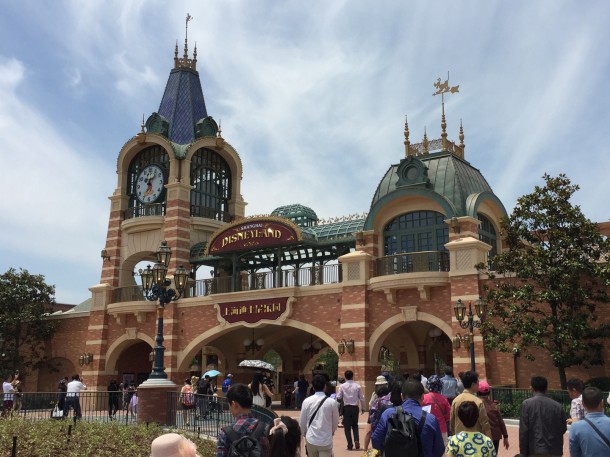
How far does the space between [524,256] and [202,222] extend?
17.0 meters

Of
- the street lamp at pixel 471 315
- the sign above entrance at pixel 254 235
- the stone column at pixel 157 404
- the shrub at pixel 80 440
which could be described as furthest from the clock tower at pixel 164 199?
the shrub at pixel 80 440

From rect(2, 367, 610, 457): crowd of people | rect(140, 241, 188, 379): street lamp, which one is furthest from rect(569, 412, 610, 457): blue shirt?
rect(140, 241, 188, 379): street lamp

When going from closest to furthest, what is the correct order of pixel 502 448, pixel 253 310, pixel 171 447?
1. pixel 171 447
2. pixel 502 448
3. pixel 253 310

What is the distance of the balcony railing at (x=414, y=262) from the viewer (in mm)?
23312

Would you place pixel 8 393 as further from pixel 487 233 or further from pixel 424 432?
pixel 487 233

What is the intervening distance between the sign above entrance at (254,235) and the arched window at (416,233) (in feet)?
12.6

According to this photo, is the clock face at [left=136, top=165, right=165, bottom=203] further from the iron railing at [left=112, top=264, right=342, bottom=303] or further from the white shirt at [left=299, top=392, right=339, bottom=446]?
the white shirt at [left=299, top=392, right=339, bottom=446]

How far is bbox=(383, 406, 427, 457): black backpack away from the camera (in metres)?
5.54

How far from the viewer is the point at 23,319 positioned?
32.8 meters

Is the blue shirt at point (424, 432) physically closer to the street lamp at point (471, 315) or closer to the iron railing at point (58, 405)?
the street lamp at point (471, 315)

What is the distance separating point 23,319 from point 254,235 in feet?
46.0

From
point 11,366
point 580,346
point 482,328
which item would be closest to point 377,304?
point 482,328

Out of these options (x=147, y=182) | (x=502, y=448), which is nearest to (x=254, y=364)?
(x=502, y=448)

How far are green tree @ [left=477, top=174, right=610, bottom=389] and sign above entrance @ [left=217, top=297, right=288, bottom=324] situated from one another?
926 centimetres
